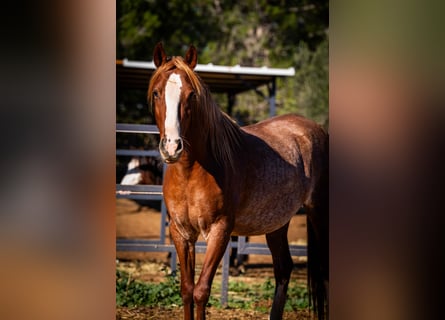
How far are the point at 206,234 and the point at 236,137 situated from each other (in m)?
0.75

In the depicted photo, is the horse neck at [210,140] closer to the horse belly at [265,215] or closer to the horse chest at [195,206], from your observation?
the horse chest at [195,206]

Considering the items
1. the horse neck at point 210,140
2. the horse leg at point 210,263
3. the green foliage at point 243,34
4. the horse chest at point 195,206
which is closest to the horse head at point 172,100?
the horse neck at point 210,140

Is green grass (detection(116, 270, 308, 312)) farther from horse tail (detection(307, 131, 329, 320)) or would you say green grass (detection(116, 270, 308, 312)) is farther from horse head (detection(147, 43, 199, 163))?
horse head (detection(147, 43, 199, 163))

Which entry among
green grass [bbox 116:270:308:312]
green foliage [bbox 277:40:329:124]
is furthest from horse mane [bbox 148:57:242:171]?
green foliage [bbox 277:40:329:124]

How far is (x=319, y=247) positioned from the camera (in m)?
4.44

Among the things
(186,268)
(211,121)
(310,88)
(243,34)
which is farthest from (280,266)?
(243,34)

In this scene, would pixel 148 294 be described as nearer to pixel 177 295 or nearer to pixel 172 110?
pixel 177 295

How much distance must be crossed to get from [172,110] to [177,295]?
248 cm

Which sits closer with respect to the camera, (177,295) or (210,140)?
(210,140)

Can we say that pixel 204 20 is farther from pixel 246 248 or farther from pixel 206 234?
pixel 206 234

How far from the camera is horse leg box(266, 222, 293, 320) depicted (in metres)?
4.26

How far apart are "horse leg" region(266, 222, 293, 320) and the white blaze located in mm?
1642
